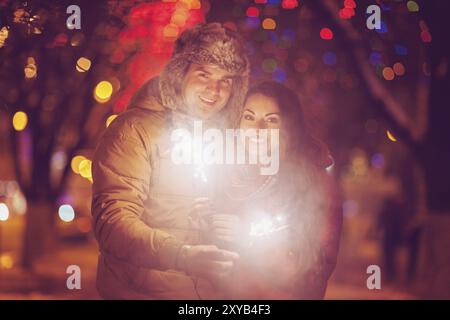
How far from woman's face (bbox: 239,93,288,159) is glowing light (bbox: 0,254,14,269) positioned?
8806 millimetres

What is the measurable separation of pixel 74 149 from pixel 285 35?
5.59 metres

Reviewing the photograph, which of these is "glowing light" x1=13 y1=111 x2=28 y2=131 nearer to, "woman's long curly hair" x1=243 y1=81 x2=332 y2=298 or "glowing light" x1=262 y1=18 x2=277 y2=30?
"glowing light" x1=262 y1=18 x2=277 y2=30

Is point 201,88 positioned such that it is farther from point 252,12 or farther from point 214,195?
point 252,12

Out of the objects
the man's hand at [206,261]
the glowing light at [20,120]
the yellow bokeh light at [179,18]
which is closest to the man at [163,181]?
the man's hand at [206,261]

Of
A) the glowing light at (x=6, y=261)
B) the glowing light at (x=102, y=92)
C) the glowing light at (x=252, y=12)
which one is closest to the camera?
the glowing light at (x=252, y=12)

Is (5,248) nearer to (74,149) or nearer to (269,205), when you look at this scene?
(74,149)

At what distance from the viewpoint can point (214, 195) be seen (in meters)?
8.16

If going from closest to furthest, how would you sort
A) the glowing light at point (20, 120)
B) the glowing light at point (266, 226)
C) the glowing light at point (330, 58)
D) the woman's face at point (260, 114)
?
the glowing light at point (266, 226) → the woman's face at point (260, 114) → the glowing light at point (330, 58) → the glowing light at point (20, 120)

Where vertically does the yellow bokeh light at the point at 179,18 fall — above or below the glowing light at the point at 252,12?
below

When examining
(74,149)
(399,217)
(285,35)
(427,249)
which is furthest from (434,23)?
(74,149)

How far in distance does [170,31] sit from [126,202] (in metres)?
2.40

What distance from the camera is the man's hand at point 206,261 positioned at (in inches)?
309

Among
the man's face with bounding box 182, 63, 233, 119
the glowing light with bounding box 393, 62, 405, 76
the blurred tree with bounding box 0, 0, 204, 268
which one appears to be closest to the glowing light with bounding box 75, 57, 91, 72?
the blurred tree with bounding box 0, 0, 204, 268

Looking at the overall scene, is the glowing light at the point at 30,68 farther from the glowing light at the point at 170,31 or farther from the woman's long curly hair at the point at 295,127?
the woman's long curly hair at the point at 295,127
